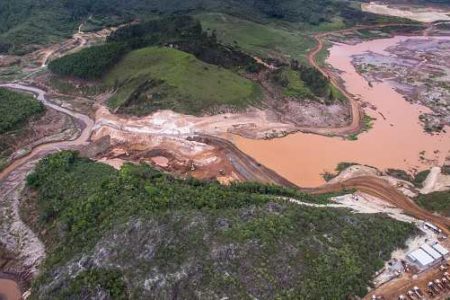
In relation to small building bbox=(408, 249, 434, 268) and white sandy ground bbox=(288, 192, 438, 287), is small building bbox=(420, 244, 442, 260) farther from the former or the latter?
white sandy ground bbox=(288, 192, 438, 287)

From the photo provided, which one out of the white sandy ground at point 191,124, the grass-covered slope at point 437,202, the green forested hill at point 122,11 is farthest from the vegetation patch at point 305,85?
the green forested hill at point 122,11

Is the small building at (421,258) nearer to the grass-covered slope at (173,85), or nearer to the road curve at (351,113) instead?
the road curve at (351,113)

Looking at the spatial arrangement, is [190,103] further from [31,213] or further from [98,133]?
[31,213]

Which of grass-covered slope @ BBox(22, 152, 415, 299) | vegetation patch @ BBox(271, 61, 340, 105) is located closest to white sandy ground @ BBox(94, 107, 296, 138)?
vegetation patch @ BBox(271, 61, 340, 105)

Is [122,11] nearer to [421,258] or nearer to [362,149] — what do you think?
[362,149]

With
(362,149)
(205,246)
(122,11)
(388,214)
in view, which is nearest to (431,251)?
(388,214)

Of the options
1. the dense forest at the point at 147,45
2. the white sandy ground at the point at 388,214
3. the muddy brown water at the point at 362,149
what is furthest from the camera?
the dense forest at the point at 147,45
